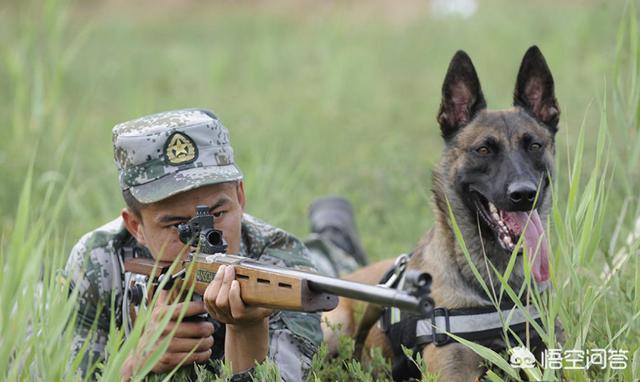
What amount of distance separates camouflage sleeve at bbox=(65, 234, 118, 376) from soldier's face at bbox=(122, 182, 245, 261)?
441mm

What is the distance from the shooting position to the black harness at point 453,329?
3.57 m

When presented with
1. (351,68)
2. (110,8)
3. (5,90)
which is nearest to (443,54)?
(351,68)

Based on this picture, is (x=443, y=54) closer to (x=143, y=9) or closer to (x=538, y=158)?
(x=538, y=158)

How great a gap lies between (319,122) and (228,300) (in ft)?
20.7

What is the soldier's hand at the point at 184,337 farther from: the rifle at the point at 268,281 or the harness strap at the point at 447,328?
the harness strap at the point at 447,328

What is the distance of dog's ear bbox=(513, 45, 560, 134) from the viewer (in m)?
3.91

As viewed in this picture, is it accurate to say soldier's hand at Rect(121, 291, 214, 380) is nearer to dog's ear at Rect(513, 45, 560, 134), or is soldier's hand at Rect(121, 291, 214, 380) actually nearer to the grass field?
the grass field

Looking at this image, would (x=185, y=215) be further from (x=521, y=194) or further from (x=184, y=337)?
(x=521, y=194)

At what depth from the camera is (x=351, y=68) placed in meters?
10.2

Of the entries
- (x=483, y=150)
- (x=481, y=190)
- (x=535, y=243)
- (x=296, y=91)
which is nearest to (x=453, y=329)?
(x=535, y=243)

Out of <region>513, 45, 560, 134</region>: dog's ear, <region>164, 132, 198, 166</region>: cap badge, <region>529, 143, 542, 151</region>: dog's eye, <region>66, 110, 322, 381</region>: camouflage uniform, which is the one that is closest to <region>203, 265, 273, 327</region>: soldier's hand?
<region>66, 110, 322, 381</region>: camouflage uniform

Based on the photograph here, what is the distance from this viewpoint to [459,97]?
4.04m

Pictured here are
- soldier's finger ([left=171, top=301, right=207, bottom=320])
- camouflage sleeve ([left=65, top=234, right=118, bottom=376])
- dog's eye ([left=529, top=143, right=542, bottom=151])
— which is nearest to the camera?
soldier's finger ([left=171, top=301, right=207, bottom=320])

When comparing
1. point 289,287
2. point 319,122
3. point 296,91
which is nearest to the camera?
point 289,287
